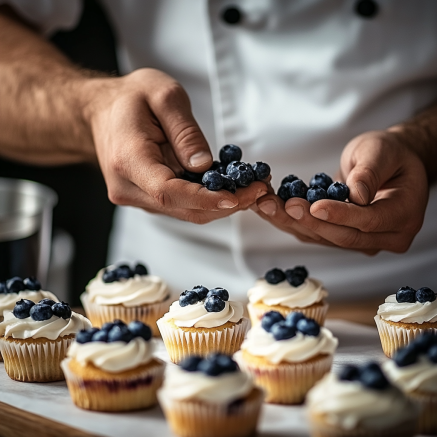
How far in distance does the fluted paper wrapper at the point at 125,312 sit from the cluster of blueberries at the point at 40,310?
0.40 metres

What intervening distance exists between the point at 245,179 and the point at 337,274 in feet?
3.19

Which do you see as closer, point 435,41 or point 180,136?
point 180,136

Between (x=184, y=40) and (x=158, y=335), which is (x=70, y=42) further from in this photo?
(x=158, y=335)

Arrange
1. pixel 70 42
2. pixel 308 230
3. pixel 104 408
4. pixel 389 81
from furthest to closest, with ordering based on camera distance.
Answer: pixel 70 42
pixel 389 81
pixel 308 230
pixel 104 408

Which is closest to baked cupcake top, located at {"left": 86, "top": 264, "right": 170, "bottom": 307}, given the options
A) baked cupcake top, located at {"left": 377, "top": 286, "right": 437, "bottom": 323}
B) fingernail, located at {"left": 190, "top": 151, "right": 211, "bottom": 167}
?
fingernail, located at {"left": 190, "top": 151, "right": 211, "bottom": 167}

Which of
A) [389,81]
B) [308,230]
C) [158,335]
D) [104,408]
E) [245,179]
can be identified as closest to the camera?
[104,408]

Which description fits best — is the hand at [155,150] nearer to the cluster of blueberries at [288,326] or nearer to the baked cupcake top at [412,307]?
the cluster of blueberries at [288,326]

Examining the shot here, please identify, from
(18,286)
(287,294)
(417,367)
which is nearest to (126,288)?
(18,286)

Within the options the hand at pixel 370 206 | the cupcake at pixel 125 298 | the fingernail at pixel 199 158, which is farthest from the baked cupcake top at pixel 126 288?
the fingernail at pixel 199 158

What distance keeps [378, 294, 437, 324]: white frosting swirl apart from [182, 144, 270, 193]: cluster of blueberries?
2.04 ft

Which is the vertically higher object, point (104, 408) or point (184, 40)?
point (184, 40)

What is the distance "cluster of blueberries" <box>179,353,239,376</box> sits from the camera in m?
1.63

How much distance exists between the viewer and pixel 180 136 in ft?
7.37

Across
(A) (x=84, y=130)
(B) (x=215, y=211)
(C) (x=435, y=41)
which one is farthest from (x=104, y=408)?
(C) (x=435, y=41)
